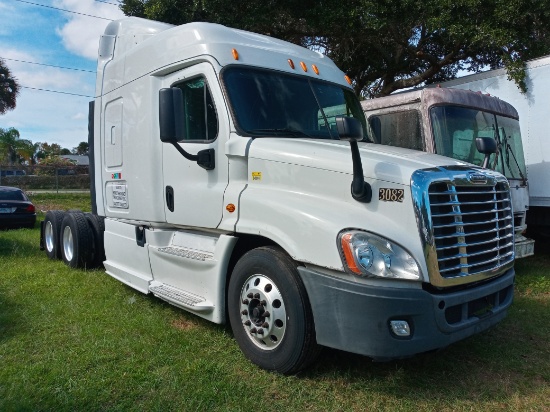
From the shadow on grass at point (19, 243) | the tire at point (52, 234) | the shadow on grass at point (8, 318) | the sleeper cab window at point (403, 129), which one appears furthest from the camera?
the shadow on grass at point (19, 243)

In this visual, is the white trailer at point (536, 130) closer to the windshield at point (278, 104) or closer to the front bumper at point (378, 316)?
the windshield at point (278, 104)

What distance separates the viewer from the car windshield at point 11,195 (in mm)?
13039

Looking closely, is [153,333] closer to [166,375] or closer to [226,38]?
[166,375]

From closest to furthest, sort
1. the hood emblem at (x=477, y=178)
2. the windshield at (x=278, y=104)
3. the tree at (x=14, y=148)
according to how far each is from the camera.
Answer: the hood emblem at (x=477, y=178)
the windshield at (x=278, y=104)
the tree at (x=14, y=148)

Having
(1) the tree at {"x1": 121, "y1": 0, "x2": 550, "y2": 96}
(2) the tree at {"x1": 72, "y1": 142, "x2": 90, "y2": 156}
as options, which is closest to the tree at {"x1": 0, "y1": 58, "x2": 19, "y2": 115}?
(1) the tree at {"x1": 121, "y1": 0, "x2": 550, "y2": 96}

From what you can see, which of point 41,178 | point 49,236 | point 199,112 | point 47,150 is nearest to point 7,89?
point 41,178

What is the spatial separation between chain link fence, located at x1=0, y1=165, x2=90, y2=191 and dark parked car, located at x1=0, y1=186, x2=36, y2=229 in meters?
12.6

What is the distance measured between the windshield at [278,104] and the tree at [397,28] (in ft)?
18.9

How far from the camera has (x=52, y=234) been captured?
332 inches

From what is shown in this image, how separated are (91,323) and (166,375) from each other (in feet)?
5.12

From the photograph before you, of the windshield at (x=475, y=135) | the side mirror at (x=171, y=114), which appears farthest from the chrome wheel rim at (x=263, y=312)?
the windshield at (x=475, y=135)

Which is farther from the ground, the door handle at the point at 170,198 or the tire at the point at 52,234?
the door handle at the point at 170,198

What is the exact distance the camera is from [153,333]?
467cm

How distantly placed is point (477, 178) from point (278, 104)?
1.88 meters
